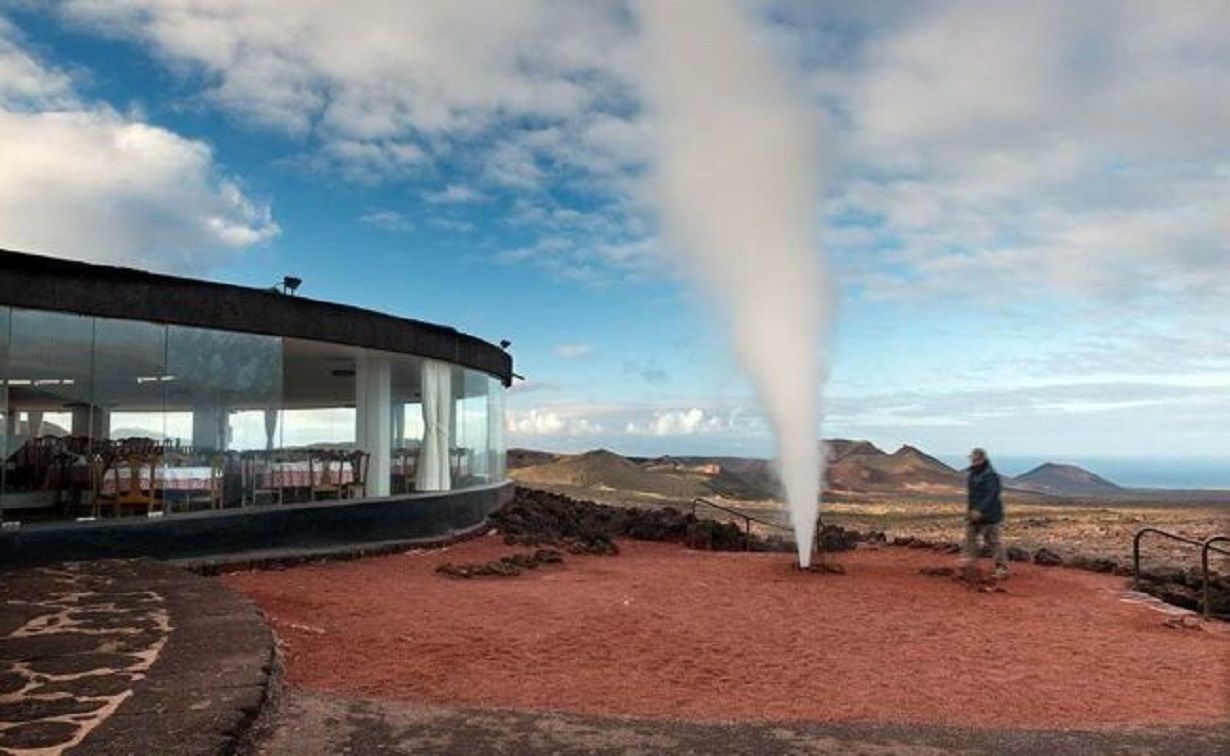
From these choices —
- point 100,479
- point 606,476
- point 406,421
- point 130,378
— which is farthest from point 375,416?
point 606,476

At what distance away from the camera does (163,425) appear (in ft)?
36.2

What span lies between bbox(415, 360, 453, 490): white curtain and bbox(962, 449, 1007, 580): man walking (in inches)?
337

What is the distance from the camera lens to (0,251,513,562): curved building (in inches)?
393

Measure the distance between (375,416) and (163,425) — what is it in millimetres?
4457

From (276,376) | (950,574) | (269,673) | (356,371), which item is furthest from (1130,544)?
(269,673)

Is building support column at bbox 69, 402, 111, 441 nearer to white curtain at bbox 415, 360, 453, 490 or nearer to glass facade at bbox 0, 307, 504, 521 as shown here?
glass facade at bbox 0, 307, 504, 521

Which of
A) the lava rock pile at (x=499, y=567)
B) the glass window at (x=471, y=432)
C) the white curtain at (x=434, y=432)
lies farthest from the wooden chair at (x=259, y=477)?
the glass window at (x=471, y=432)

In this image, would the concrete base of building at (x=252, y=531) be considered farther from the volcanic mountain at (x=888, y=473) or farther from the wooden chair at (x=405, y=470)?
the volcanic mountain at (x=888, y=473)

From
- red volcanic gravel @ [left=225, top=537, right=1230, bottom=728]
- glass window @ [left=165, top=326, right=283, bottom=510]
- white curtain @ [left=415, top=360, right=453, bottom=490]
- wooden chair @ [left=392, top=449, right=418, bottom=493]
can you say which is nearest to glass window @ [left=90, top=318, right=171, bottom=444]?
glass window @ [left=165, top=326, right=283, bottom=510]

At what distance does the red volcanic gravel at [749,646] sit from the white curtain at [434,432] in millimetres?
3398

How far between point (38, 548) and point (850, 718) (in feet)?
27.8

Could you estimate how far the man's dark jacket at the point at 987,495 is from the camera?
40.4 feet

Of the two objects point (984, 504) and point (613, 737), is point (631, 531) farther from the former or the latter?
point (613, 737)

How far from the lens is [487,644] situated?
7801mm
